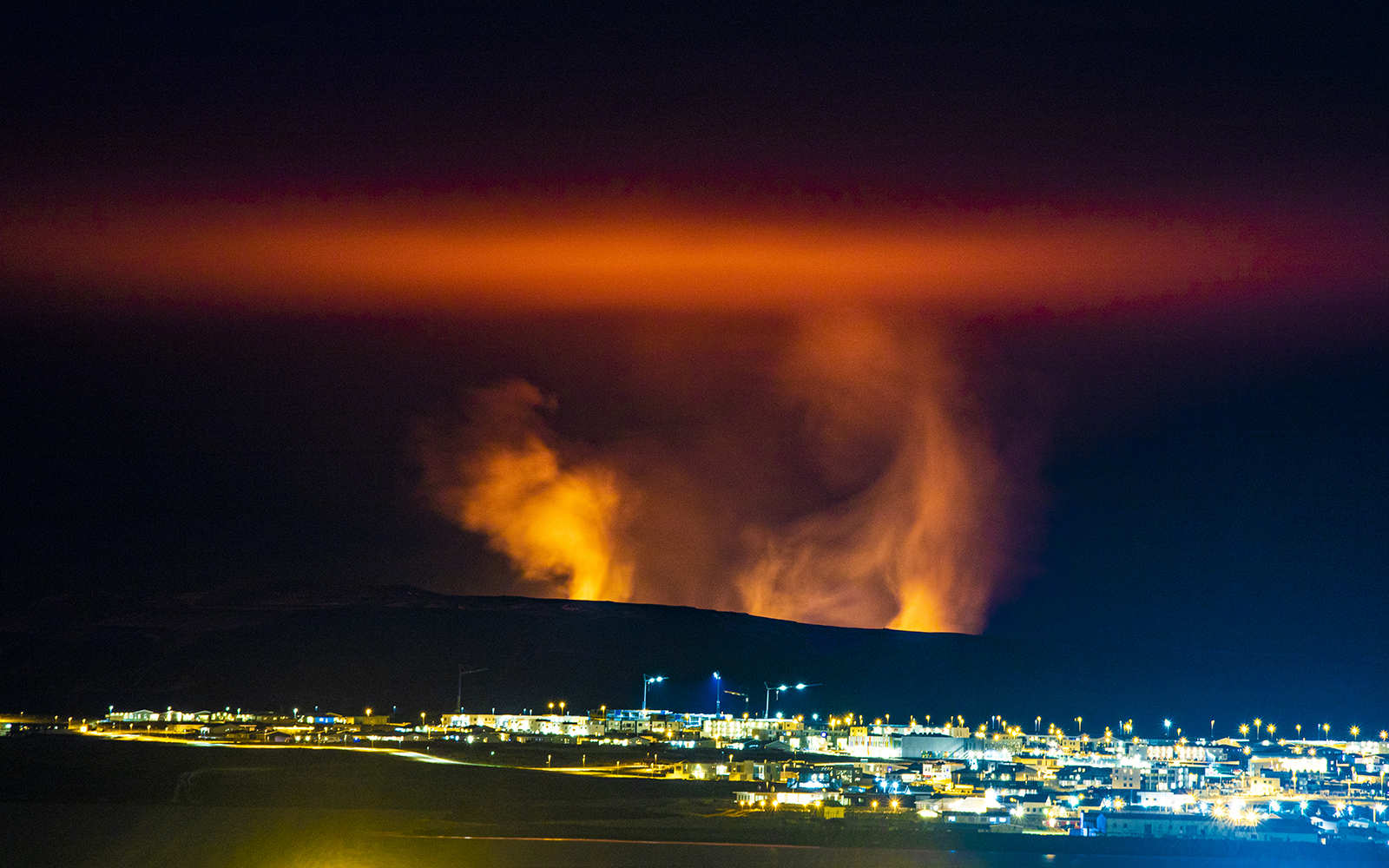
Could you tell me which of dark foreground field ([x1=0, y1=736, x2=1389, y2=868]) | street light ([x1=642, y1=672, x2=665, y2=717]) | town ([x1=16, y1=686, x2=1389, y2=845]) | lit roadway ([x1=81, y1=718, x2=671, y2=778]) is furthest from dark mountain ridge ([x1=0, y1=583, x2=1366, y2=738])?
dark foreground field ([x1=0, y1=736, x2=1389, y2=868])

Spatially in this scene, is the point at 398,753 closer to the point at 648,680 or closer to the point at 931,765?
the point at 931,765

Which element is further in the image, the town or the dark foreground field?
the town

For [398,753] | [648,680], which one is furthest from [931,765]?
[648,680]

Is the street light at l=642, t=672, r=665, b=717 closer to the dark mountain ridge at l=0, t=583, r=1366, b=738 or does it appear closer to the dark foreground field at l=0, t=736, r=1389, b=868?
the dark mountain ridge at l=0, t=583, r=1366, b=738

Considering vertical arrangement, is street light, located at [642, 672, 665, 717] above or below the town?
above

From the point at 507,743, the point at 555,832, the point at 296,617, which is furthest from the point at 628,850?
the point at 296,617

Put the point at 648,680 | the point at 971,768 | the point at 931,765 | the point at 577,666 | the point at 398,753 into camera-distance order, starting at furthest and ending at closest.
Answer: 1. the point at 577,666
2. the point at 648,680
3. the point at 398,753
4. the point at 931,765
5. the point at 971,768

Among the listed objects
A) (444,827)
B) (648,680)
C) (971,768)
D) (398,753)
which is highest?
(648,680)
